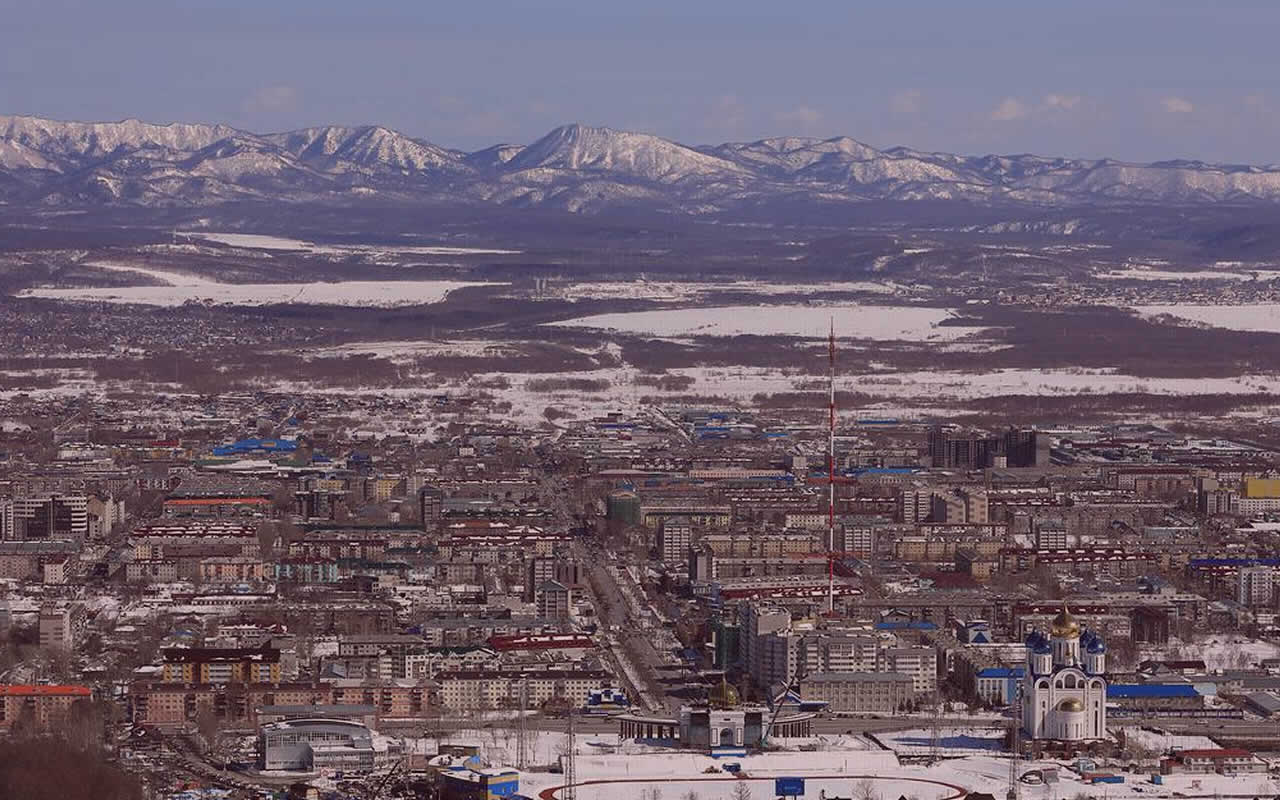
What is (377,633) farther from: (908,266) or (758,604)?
(908,266)

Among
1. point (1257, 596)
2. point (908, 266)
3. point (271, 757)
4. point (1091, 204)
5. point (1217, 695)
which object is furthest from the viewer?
point (1091, 204)

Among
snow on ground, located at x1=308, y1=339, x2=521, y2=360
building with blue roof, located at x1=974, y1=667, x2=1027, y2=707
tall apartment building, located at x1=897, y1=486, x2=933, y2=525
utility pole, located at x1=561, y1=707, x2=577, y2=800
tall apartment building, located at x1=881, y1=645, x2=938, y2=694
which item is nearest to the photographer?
utility pole, located at x1=561, y1=707, x2=577, y2=800

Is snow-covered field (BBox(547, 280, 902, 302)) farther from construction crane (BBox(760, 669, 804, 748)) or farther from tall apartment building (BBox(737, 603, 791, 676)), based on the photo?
construction crane (BBox(760, 669, 804, 748))

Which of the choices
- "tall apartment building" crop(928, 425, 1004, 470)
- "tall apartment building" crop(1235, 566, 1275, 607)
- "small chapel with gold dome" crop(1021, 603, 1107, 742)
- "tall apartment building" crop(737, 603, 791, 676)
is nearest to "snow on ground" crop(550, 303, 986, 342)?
"tall apartment building" crop(928, 425, 1004, 470)

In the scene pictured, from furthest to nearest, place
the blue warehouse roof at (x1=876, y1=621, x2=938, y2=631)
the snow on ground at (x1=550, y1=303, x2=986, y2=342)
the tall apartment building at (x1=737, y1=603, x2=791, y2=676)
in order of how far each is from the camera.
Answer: the snow on ground at (x1=550, y1=303, x2=986, y2=342)
the blue warehouse roof at (x1=876, y1=621, x2=938, y2=631)
the tall apartment building at (x1=737, y1=603, x2=791, y2=676)

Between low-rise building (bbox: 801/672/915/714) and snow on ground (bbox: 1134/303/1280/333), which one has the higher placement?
snow on ground (bbox: 1134/303/1280/333)

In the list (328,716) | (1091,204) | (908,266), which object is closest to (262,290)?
(908,266)
